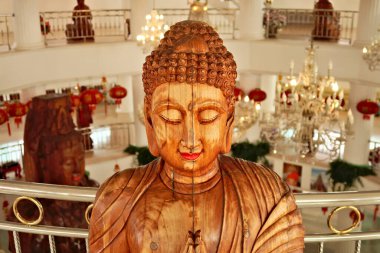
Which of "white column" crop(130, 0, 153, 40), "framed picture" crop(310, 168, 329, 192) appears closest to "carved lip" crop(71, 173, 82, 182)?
"white column" crop(130, 0, 153, 40)

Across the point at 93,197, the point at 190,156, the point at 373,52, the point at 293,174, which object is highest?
the point at 190,156

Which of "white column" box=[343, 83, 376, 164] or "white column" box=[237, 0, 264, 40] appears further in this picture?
"white column" box=[237, 0, 264, 40]

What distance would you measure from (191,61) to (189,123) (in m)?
0.21

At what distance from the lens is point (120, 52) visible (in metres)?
13.3

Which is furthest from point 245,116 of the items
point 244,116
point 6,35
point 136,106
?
point 6,35

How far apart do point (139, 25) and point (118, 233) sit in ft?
39.2

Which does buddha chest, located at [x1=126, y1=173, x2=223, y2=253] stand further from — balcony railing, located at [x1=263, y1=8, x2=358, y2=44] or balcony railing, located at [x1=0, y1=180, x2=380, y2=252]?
balcony railing, located at [x1=263, y1=8, x2=358, y2=44]

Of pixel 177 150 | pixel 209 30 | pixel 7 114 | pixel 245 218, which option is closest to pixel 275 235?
pixel 245 218

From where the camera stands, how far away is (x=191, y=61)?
175 cm

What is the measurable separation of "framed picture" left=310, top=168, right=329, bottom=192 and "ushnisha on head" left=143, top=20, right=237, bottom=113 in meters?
11.6

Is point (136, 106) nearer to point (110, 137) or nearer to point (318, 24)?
point (110, 137)

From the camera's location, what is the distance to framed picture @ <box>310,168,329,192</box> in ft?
42.3

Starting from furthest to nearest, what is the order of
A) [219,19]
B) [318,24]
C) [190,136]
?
[219,19], [318,24], [190,136]

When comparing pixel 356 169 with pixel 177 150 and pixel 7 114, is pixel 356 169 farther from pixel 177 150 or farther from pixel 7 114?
pixel 177 150
